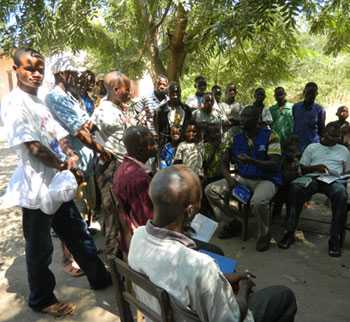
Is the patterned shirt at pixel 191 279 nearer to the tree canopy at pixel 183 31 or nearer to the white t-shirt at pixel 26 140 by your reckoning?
the white t-shirt at pixel 26 140

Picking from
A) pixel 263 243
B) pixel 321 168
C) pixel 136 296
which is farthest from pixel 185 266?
pixel 321 168

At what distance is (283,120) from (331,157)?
6.50 feet

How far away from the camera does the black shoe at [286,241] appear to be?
13.3 ft

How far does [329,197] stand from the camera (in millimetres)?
4039

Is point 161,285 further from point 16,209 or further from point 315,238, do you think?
point 16,209

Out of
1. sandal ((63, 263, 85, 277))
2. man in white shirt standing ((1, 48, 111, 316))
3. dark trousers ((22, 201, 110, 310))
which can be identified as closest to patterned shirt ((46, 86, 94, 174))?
man in white shirt standing ((1, 48, 111, 316))

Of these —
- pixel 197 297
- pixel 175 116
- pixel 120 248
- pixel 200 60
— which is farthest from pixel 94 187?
pixel 200 60

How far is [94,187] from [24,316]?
1.72 metres

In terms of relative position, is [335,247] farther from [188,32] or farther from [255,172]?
[188,32]

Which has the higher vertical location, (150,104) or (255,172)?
(150,104)

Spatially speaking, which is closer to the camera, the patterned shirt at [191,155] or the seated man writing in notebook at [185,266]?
the seated man writing in notebook at [185,266]

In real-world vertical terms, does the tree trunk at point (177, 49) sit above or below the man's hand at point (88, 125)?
above

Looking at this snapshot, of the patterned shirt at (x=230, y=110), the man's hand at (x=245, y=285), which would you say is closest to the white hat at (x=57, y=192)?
the man's hand at (x=245, y=285)

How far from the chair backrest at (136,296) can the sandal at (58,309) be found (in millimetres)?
1259
